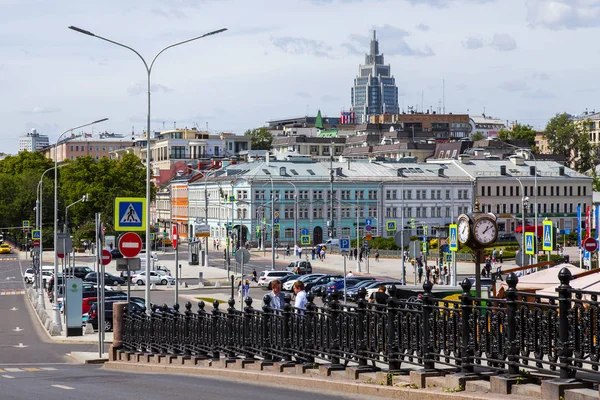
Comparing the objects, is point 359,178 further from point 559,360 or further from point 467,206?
point 559,360

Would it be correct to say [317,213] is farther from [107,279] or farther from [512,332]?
[512,332]

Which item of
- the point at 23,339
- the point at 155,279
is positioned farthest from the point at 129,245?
the point at 155,279

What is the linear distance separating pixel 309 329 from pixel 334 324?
0.98 meters

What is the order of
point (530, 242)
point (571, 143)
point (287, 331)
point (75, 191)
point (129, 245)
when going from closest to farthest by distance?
point (287, 331) → point (129, 245) → point (530, 242) → point (75, 191) → point (571, 143)

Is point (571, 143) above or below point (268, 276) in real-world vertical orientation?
above

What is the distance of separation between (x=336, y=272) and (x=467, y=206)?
50850 millimetres

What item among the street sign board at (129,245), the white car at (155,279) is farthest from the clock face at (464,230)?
the white car at (155,279)

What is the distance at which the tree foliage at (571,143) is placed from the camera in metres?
181

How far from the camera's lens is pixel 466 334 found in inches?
488

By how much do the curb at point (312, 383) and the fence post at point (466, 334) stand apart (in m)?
0.48

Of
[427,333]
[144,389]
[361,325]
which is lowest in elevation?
[144,389]

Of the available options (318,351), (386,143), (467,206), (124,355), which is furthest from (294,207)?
(318,351)

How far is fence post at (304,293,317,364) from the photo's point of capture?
655 inches

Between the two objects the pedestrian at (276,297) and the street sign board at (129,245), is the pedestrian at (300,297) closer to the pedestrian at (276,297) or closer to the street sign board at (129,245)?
the pedestrian at (276,297)
